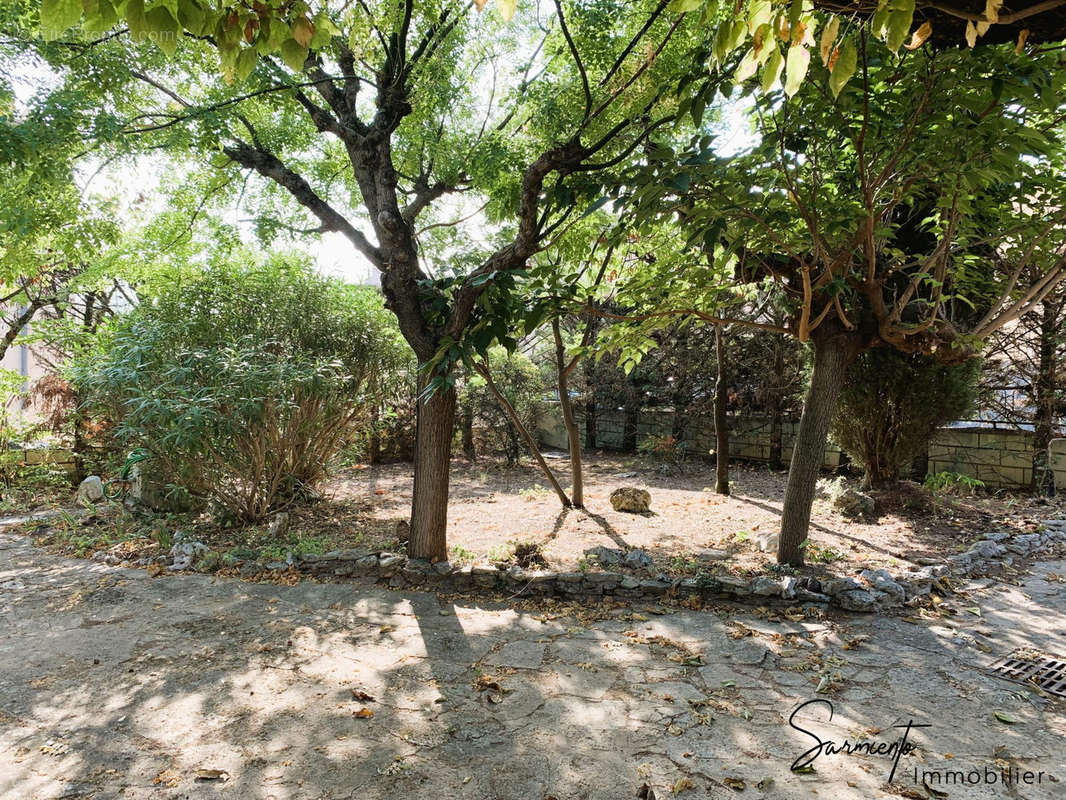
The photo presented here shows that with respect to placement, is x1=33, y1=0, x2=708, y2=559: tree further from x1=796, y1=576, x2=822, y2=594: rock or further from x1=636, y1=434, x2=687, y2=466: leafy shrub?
x1=636, y1=434, x2=687, y2=466: leafy shrub

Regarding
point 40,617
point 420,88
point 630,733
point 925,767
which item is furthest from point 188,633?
point 420,88

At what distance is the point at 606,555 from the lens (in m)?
4.70

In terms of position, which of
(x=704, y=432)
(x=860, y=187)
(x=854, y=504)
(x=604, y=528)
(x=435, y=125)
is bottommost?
(x=604, y=528)

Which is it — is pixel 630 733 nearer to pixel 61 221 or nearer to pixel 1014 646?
pixel 1014 646

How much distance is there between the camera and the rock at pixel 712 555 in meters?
4.86

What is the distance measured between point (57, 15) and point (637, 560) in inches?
165

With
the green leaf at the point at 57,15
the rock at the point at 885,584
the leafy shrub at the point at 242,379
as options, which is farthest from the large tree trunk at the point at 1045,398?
the green leaf at the point at 57,15

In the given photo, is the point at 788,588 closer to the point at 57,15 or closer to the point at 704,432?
the point at 57,15

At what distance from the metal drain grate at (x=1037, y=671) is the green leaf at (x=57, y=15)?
4.22m

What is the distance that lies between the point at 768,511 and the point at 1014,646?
3271mm

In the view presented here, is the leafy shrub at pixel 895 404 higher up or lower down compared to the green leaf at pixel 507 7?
lower down

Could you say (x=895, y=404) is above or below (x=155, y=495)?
above

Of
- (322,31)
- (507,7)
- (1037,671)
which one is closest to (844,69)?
(507,7)

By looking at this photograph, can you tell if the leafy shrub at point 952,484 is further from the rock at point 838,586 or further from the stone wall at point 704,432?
the rock at point 838,586
